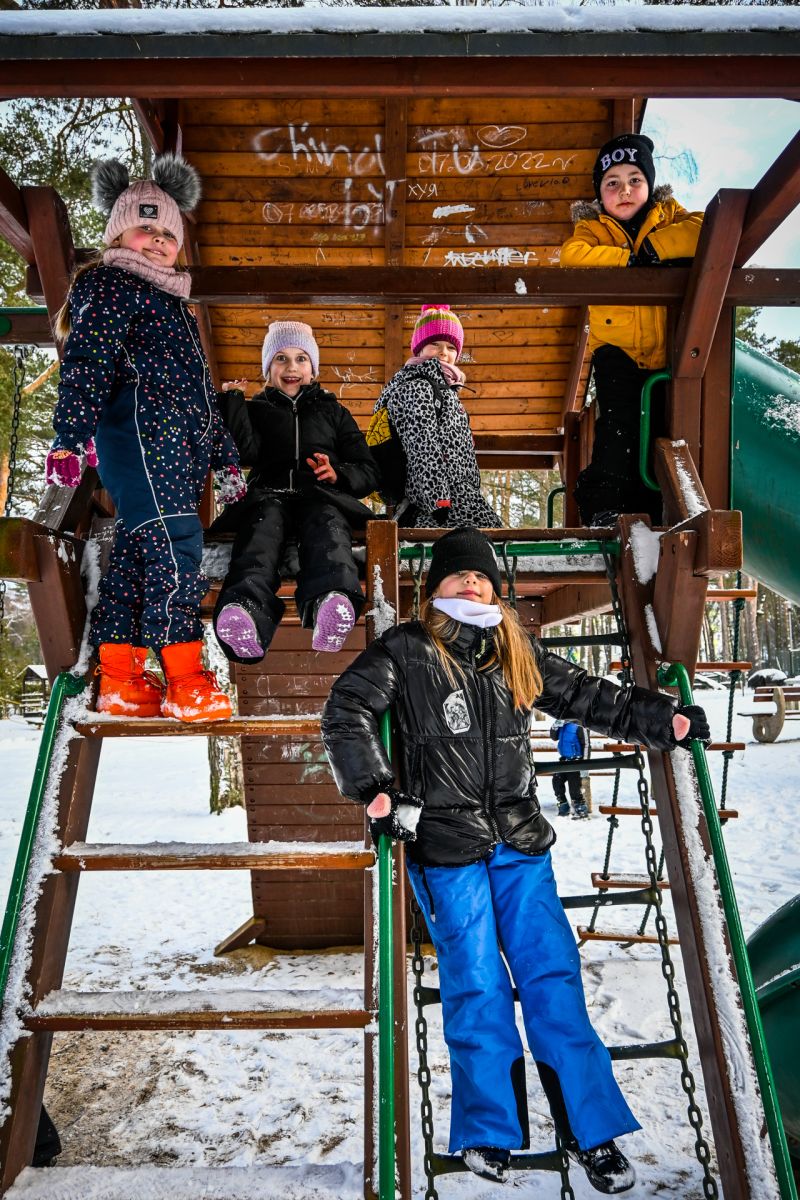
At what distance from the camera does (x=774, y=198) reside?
2.99 m

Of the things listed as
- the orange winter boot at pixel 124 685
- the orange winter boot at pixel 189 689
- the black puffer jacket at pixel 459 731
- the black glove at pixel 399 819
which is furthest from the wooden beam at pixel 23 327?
the black glove at pixel 399 819

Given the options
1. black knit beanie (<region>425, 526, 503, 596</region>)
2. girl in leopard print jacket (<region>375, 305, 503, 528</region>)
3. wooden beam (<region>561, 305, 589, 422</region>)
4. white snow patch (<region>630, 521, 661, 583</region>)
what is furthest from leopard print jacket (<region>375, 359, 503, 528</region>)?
wooden beam (<region>561, 305, 589, 422</region>)

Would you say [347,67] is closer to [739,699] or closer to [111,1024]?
[111,1024]

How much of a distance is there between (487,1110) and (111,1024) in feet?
3.57

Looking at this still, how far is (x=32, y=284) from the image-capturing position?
331 cm

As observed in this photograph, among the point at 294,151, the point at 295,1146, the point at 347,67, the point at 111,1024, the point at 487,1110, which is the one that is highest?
the point at 294,151

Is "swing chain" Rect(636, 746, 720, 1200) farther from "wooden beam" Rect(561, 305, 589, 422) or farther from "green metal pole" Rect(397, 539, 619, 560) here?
"wooden beam" Rect(561, 305, 589, 422)

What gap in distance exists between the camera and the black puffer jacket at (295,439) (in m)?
3.30

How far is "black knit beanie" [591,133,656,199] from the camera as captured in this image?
3.72 metres

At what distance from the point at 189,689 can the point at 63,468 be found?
2.63ft

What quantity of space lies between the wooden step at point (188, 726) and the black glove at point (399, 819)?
15.8 inches

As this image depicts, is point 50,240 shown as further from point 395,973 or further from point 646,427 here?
point 395,973

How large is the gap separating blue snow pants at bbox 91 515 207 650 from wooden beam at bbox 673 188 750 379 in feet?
7.13

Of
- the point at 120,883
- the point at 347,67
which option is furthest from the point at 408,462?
the point at 120,883
